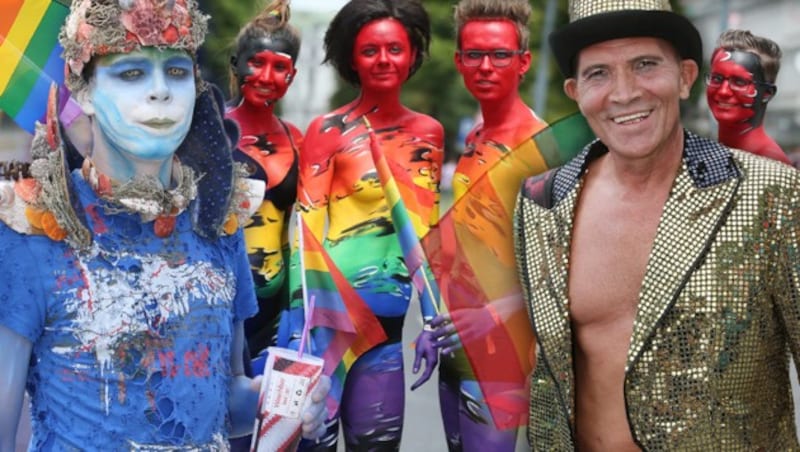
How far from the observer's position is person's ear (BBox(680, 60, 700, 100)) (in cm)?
292

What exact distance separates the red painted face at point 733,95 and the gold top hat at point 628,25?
2.48m

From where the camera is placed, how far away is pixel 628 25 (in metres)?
2.79

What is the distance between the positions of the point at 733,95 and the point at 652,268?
277cm

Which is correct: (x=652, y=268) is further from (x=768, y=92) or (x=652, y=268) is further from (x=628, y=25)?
(x=768, y=92)

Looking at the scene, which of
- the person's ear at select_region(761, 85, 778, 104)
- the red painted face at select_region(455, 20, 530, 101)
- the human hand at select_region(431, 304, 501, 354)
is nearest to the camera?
the human hand at select_region(431, 304, 501, 354)

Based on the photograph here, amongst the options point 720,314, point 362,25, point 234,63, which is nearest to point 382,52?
point 362,25

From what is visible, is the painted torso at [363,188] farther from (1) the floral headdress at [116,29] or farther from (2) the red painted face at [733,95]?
(1) the floral headdress at [116,29]

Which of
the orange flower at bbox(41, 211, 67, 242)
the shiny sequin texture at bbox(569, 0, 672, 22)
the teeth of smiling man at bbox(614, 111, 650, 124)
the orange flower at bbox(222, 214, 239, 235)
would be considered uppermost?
the shiny sequin texture at bbox(569, 0, 672, 22)

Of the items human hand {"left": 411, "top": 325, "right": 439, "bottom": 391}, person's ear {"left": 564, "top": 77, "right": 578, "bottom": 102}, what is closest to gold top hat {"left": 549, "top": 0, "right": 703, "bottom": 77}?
person's ear {"left": 564, "top": 77, "right": 578, "bottom": 102}

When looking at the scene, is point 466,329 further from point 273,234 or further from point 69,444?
point 273,234

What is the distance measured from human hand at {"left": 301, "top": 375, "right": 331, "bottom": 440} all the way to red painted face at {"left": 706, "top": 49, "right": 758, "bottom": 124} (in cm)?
269

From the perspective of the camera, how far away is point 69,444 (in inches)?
110

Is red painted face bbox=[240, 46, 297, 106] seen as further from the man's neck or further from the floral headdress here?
the floral headdress

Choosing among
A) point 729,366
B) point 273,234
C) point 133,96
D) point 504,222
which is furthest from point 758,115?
point 133,96
